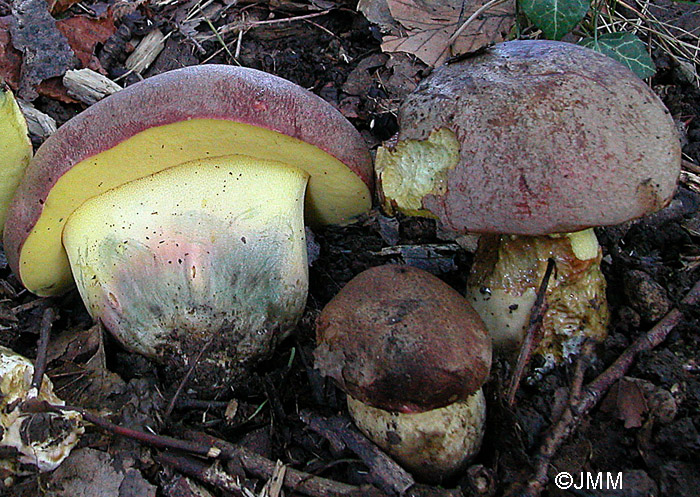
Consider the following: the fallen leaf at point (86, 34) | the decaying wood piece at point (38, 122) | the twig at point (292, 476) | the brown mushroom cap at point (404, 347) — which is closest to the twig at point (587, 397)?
the brown mushroom cap at point (404, 347)

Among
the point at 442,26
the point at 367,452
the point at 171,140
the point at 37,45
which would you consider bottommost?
the point at 367,452

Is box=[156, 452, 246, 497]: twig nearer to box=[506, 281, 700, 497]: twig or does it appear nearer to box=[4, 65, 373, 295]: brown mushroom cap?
box=[506, 281, 700, 497]: twig

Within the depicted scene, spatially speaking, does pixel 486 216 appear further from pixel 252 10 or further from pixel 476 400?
pixel 252 10

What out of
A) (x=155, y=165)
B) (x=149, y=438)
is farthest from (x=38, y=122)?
(x=149, y=438)

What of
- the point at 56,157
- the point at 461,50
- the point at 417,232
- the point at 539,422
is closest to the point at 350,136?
the point at 417,232

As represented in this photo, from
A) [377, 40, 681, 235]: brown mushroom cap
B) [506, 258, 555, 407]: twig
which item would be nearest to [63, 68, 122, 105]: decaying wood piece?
[377, 40, 681, 235]: brown mushroom cap

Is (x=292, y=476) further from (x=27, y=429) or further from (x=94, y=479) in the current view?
(x=27, y=429)
